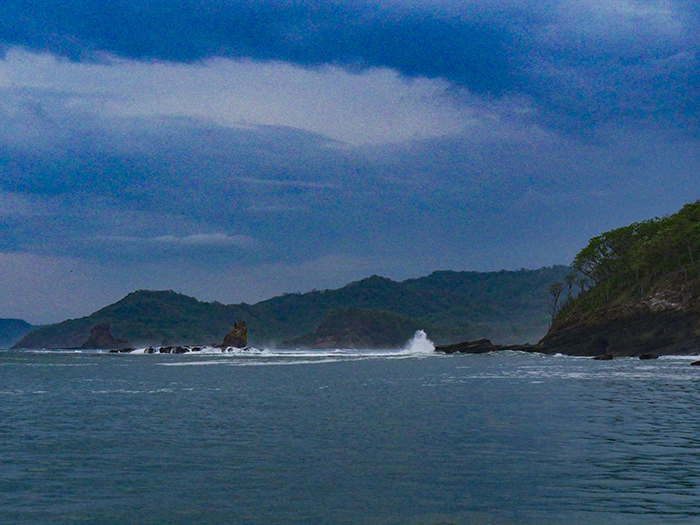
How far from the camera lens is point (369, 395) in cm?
5094

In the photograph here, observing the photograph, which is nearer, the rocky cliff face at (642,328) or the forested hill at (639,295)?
the rocky cliff face at (642,328)

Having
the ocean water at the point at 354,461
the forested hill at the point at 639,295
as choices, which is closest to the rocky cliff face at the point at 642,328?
the forested hill at the point at 639,295

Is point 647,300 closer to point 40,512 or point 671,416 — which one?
point 671,416

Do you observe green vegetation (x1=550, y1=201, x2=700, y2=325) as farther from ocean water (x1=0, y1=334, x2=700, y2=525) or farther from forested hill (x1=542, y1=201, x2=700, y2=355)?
ocean water (x1=0, y1=334, x2=700, y2=525)

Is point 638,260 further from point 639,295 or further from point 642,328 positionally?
point 642,328

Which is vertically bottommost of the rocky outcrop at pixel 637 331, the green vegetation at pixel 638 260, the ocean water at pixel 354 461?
the ocean water at pixel 354 461

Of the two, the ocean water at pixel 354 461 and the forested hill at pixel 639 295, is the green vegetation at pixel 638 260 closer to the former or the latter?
the forested hill at pixel 639 295

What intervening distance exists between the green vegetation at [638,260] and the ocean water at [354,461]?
392 ft

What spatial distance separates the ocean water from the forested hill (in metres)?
99.2

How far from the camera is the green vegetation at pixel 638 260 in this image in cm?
15412

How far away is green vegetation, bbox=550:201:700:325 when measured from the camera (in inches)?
6068

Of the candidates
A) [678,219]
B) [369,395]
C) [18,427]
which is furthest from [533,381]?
[678,219]

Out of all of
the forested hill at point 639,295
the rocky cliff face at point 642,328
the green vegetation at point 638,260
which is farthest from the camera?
the green vegetation at point 638,260

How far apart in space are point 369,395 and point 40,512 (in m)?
35.6
